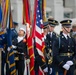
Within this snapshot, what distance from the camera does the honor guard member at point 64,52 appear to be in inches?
312

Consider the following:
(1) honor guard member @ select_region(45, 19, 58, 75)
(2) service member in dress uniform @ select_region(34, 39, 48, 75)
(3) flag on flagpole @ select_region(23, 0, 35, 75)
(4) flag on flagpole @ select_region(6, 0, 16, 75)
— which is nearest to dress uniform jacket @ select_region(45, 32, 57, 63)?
(1) honor guard member @ select_region(45, 19, 58, 75)

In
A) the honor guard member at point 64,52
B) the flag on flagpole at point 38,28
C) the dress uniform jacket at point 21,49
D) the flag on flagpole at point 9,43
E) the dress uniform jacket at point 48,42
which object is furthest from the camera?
the dress uniform jacket at point 21,49

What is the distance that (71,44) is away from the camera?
809cm

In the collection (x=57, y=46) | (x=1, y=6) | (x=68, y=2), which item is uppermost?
(x=1, y=6)

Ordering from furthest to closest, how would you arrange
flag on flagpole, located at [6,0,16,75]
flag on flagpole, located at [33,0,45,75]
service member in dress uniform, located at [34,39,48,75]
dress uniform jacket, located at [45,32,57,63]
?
dress uniform jacket, located at [45,32,57,63] < flag on flagpole, located at [33,0,45,75] < service member in dress uniform, located at [34,39,48,75] < flag on flagpole, located at [6,0,16,75]

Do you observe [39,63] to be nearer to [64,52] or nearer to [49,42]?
[49,42]

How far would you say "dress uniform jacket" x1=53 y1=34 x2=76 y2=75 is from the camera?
26.1ft

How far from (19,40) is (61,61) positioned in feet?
7.64

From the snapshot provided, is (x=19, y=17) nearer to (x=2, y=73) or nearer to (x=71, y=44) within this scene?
(x=2, y=73)

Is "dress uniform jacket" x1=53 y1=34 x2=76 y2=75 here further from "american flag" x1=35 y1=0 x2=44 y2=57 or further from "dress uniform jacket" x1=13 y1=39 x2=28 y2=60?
"dress uniform jacket" x1=13 y1=39 x2=28 y2=60

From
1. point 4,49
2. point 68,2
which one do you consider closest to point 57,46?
point 4,49

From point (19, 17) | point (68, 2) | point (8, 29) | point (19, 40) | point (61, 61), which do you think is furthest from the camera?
point (68, 2)

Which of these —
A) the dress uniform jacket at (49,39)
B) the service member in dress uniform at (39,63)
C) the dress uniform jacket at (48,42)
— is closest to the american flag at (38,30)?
the service member in dress uniform at (39,63)

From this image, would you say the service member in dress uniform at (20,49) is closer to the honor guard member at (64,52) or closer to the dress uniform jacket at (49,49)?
the dress uniform jacket at (49,49)
